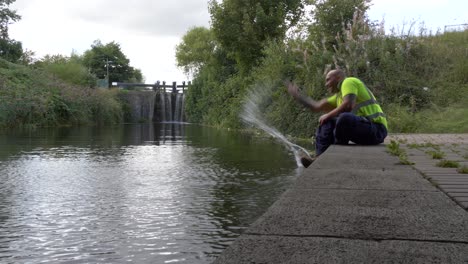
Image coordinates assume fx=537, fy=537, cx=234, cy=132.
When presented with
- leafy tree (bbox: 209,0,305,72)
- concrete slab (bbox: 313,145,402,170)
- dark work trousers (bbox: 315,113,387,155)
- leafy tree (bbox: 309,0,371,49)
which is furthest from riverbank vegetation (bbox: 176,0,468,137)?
concrete slab (bbox: 313,145,402,170)

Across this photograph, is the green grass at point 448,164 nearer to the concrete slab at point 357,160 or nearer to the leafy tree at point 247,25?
the concrete slab at point 357,160

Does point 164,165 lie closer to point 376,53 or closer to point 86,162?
point 86,162

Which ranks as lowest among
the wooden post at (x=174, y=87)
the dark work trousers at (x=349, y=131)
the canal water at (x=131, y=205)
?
the canal water at (x=131, y=205)

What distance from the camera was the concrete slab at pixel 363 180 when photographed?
3.30 meters

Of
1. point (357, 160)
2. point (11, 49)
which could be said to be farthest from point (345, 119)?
point (11, 49)

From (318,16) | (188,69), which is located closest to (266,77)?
(318,16)

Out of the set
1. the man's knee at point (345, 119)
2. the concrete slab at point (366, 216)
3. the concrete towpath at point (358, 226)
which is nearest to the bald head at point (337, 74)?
the man's knee at point (345, 119)

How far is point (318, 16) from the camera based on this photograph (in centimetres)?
2047

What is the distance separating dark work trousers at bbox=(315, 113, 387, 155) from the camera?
20.5 ft

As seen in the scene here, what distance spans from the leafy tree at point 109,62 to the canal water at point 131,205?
2674 inches

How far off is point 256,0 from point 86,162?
2073 cm

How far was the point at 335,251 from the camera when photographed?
1.78 meters

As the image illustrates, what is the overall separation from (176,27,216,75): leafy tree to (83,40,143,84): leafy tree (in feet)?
46.1

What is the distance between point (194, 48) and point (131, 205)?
187ft
